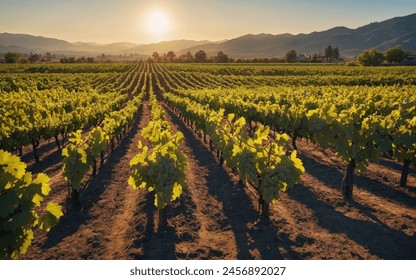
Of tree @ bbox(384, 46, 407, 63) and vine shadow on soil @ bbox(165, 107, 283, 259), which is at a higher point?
tree @ bbox(384, 46, 407, 63)

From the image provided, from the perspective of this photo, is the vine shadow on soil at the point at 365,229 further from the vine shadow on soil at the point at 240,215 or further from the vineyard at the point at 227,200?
the vine shadow on soil at the point at 240,215

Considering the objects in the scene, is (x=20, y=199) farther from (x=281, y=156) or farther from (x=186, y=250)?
(x=281, y=156)

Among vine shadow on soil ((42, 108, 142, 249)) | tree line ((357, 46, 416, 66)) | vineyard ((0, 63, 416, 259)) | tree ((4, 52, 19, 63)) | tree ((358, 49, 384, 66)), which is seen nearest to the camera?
vineyard ((0, 63, 416, 259))

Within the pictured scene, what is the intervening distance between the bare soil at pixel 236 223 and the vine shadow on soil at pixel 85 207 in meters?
0.03

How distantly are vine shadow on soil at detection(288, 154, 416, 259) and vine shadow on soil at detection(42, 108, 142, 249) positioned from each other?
7133mm

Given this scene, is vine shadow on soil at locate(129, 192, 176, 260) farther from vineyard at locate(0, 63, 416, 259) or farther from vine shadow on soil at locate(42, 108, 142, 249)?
vine shadow on soil at locate(42, 108, 142, 249)

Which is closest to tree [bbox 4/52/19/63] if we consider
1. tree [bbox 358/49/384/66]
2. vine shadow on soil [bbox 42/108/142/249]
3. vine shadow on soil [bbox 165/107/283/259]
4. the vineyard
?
the vineyard

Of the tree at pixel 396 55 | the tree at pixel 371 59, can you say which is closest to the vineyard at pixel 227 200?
the tree at pixel 371 59

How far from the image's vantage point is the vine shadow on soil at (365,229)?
Answer: 7.35m

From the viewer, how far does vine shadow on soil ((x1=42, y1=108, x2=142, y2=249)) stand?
8.34 metres

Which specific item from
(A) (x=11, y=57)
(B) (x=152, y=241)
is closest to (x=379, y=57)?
(B) (x=152, y=241)

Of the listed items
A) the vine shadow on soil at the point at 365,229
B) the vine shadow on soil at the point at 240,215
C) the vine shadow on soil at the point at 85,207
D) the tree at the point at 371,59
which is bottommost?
the vine shadow on soil at the point at 85,207

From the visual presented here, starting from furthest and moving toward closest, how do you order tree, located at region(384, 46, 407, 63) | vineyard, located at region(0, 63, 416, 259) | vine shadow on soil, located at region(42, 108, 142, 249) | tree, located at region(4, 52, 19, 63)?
1. tree, located at region(4, 52, 19, 63)
2. tree, located at region(384, 46, 407, 63)
3. vine shadow on soil, located at region(42, 108, 142, 249)
4. vineyard, located at region(0, 63, 416, 259)
